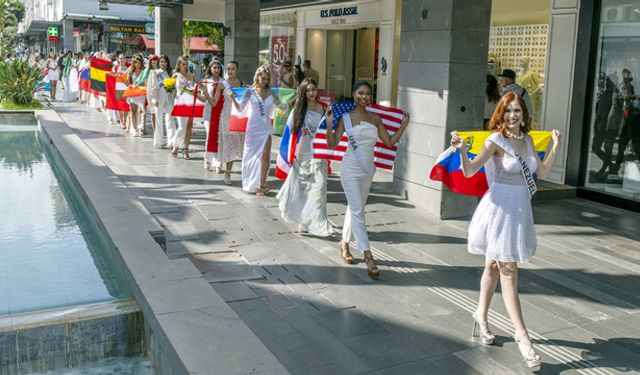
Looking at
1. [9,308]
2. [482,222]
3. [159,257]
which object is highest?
[482,222]

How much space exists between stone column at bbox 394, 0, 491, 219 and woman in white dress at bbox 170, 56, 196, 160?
196 inches

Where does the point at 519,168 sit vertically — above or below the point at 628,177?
above

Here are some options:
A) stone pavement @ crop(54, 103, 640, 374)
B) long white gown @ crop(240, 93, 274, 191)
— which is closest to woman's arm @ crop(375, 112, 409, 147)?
stone pavement @ crop(54, 103, 640, 374)

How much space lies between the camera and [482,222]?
4.82 m

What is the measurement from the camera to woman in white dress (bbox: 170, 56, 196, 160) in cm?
1305

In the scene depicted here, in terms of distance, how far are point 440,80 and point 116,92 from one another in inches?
435

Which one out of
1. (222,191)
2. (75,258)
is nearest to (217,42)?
(222,191)

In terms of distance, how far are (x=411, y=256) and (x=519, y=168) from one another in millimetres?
2689

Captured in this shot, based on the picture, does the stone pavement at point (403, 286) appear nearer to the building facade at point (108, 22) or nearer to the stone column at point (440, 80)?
the stone column at point (440, 80)

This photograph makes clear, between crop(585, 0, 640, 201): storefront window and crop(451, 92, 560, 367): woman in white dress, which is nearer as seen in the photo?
crop(451, 92, 560, 367): woman in white dress

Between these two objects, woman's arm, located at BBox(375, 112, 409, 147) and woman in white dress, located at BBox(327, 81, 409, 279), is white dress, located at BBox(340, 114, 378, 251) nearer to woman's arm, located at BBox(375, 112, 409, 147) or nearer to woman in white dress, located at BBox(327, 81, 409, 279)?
woman in white dress, located at BBox(327, 81, 409, 279)

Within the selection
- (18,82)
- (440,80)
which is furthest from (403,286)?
(18,82)

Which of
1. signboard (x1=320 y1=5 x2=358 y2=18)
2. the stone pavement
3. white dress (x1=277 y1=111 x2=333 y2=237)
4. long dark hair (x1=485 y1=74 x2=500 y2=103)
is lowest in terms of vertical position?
the stone pavement

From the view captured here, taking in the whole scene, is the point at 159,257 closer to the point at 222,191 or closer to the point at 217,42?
the point at 222,191
